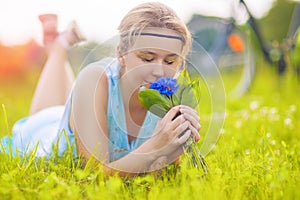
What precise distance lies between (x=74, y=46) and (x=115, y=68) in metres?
0.94

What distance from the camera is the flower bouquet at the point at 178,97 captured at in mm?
1619

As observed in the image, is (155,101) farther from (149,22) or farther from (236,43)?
(236,43)

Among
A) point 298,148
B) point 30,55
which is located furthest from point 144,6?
point 30,55

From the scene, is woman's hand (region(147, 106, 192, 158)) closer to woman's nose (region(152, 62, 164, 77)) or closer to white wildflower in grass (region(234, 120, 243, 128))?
woman's nose (region(152, 62, 164, 77))

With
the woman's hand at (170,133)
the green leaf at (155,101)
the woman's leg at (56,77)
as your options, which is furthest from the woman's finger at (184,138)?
the woman's leg at (56,77)

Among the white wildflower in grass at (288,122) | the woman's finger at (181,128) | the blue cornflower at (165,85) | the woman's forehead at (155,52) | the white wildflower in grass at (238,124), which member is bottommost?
the white wildflower in grass at (238,124)

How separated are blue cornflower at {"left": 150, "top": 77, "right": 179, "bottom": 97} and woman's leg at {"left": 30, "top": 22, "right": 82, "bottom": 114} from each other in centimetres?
134

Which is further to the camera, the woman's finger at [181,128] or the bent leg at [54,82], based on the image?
the bent leg at [54,82]

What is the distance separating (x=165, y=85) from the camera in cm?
161

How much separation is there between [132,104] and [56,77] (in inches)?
39.3

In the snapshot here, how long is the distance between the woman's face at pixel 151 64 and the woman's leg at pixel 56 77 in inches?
46.3

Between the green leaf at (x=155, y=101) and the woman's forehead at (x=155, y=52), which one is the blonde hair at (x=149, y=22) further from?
the green leaf at (x=155, y=101)

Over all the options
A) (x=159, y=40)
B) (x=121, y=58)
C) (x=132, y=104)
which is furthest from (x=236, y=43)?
(x=159, y=40)

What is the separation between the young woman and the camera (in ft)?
5.52
